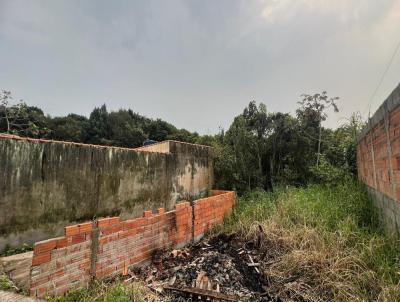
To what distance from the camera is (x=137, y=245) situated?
13.0 feet

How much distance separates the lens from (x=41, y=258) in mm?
2705

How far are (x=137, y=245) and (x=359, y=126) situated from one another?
22.9 ft

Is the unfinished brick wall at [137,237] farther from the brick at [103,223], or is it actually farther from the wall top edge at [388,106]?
the wall top edge at [388,106]

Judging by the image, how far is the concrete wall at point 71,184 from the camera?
3.78 metres

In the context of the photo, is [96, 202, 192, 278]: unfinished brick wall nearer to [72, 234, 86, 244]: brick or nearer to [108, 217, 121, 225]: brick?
[108, 217, 121, 225]: brick

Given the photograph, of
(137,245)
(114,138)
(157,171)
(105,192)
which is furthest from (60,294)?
(114,138)

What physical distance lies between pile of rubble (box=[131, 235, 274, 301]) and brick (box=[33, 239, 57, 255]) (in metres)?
1.25

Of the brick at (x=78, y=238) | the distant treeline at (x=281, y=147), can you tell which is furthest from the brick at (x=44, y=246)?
the distant treeline at (x=281, y=147)

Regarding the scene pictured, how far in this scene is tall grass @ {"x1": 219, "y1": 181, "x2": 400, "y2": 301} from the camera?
9.24 feet

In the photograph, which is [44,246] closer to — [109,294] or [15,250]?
[109,294]

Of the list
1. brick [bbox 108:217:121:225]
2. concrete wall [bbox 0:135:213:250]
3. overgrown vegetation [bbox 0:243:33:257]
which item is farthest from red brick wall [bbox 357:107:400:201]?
overgrown vegetation [bbox 0:243:33:257]

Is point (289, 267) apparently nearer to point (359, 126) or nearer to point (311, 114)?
point (359, 126)

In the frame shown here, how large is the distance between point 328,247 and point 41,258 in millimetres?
3608

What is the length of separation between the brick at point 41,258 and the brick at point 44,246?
4 centimetres
